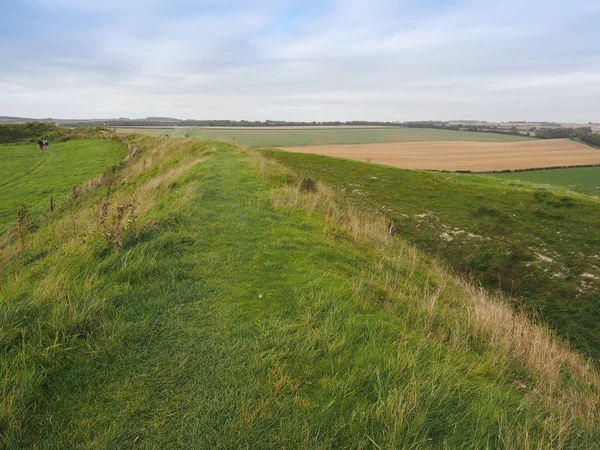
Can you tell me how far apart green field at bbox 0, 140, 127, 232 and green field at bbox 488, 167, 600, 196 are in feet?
130

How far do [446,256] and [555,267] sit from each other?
3.20 meters

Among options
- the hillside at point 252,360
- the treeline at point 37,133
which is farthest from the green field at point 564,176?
the treeline at point 37,133

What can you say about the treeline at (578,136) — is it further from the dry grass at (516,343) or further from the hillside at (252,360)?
the hillside at (252,360)

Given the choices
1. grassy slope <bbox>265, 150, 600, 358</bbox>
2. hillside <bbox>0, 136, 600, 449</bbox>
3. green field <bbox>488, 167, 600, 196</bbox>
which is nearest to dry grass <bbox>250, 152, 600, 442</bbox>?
hillside <bbox>0, 136, 600, 449</bbox>

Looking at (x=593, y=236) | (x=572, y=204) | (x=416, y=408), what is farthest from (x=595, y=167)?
(x=416, y=408)

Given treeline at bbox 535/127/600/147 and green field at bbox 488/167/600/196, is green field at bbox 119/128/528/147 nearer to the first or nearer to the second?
treeline at bbox 535/127/600/147

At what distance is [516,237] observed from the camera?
1249 cm

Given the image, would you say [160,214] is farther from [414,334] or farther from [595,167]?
[595,167]

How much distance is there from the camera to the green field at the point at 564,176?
3294cm

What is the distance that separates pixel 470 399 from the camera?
3.20m

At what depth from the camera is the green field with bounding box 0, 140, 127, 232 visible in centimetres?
1624

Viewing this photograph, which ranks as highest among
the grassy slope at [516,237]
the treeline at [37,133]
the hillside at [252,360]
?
the treeline at [37,133]

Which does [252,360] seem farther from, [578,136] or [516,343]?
[578,136]

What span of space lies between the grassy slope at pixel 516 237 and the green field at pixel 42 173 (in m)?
16.9
